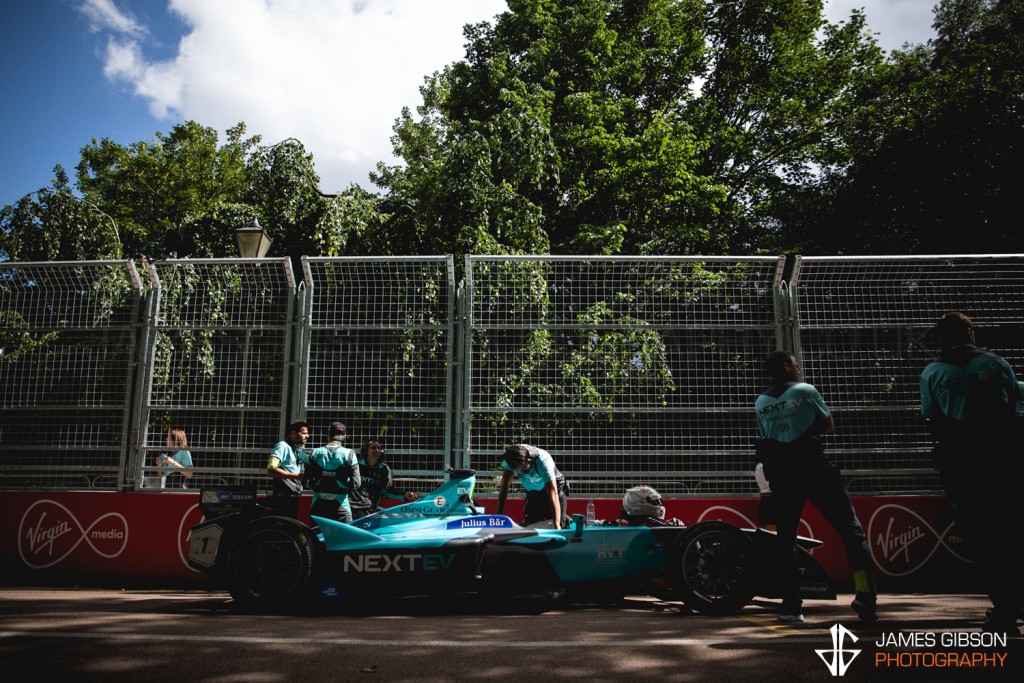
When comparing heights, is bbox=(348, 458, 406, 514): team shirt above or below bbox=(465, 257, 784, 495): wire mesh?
below

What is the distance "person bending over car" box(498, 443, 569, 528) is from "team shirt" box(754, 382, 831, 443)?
1933mm

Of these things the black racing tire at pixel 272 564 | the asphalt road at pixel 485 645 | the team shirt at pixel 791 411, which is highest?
the team shirt at pixel 791 411

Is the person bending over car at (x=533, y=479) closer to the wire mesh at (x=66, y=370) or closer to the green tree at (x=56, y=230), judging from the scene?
the wire mesh at (x=66, y=370)

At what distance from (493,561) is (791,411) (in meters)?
2.30

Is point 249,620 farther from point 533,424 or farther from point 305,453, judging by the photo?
point 533,424

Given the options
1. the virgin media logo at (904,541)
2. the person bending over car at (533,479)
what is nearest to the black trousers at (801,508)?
the person bending over car at (533,479)

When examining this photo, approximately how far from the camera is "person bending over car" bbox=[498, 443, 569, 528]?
590 centimetres

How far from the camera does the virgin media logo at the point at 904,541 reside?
7.00 m

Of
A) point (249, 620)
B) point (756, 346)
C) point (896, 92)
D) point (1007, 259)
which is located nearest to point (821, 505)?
point (756, 346)

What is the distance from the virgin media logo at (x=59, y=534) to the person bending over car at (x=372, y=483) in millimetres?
2577

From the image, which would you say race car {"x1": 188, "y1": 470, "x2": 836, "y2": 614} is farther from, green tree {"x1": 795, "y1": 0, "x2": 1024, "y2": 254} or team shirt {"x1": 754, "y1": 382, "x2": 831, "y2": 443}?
green tree {"x1": 795, "y1": 0, "x2": 1024, "y2": 254}

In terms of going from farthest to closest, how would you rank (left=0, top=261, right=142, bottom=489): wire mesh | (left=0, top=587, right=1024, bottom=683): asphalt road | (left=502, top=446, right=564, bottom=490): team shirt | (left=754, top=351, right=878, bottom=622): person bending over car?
(left=0, top=261, right=142, bottom=489): wire mesh
(left=502, top=446, right=564, bottom=490): team shirt
(left=754, top=351, right=878, bottom=622): person bending over car
(left=0, top=587, right=1024, bottom=683): asphalt road

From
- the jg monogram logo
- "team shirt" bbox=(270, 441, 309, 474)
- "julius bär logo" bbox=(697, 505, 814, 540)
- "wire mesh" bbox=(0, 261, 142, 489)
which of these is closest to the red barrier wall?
"julius bär logo" bbox=(697, 505, 814, 540)

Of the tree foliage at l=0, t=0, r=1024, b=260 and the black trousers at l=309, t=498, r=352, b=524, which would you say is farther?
the tree foliage at l=0, t=0, r=1024, b=260
